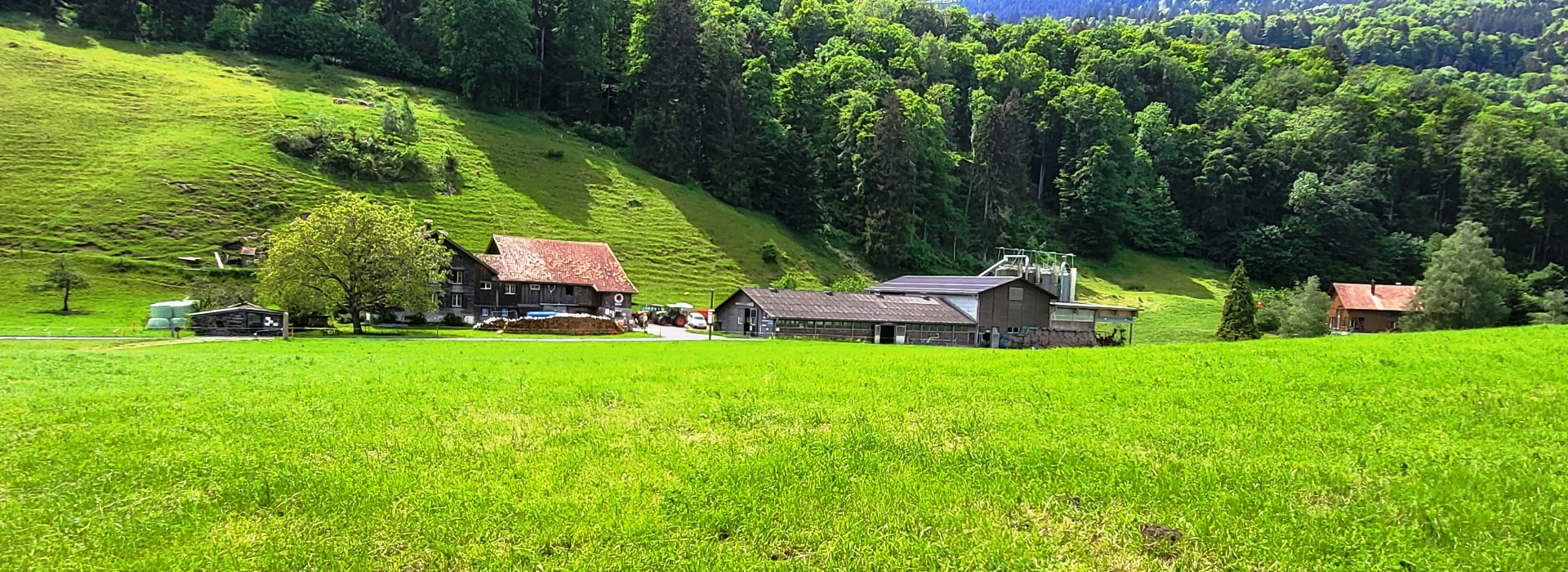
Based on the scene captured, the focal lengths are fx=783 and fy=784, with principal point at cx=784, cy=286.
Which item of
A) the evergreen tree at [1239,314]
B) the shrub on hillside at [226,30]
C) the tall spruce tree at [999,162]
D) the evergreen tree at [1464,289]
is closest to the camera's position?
the evergreen tree at [1239,314]

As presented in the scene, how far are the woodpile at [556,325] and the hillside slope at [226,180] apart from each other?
43.4 feet

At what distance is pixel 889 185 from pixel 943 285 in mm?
25766

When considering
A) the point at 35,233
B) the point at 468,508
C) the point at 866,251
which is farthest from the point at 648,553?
the point at 866,251

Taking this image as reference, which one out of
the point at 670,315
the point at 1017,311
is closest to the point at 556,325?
the point at 670,315

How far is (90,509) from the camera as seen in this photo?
7.32 metres

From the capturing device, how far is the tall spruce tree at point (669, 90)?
89.1 meters

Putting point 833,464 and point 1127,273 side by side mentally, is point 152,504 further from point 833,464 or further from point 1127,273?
point 1127,273

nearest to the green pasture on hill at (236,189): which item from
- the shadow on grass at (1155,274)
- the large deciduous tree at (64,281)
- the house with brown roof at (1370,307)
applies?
the shadow on grass at (1155,274)

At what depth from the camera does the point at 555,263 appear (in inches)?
2403

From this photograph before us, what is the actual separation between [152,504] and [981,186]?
10258 cm

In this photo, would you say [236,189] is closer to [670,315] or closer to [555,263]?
[555,263]

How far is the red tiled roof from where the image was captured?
192 feet

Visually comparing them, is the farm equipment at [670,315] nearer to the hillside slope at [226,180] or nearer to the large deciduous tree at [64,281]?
the hillside slope at [226,180]

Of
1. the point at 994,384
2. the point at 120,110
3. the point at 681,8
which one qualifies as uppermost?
the point at 681,8
